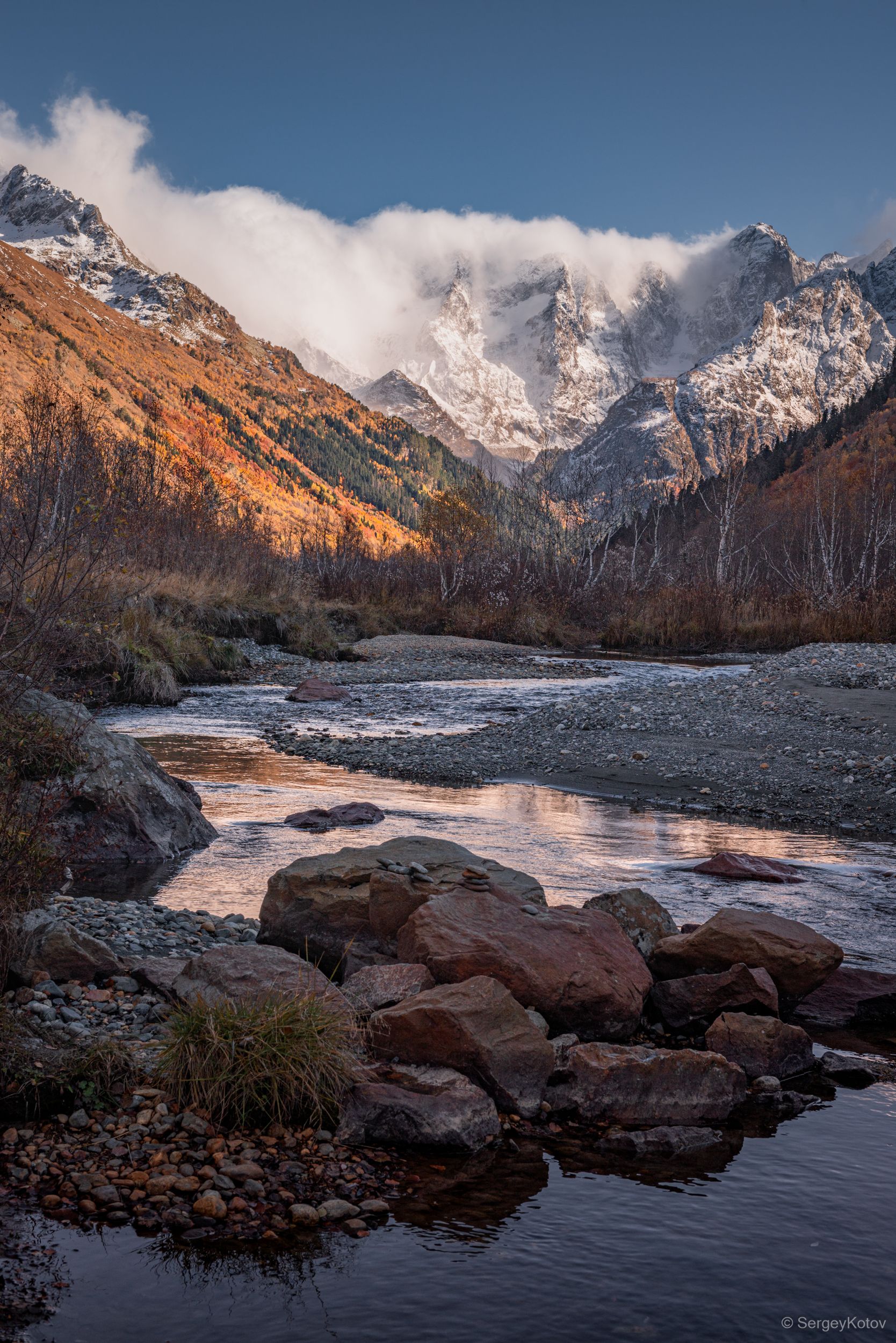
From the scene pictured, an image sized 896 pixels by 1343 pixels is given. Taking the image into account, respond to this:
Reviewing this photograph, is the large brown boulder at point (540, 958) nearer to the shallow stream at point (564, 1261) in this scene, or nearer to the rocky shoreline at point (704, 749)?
the shallow stream at point (564, 1261)

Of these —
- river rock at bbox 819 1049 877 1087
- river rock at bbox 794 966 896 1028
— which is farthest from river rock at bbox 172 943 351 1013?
river rock at bbox 794 966 896 1028

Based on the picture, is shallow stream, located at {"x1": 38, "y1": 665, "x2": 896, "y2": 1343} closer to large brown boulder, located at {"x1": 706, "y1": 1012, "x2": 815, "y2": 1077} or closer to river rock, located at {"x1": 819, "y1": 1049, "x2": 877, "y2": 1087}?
river rock, located at {"x1": 819, "y1": 1049, "x2": 877, "y2": 1087}

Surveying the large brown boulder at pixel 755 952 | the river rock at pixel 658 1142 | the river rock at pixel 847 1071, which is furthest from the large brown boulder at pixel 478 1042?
the river rock at pixel 847 1071

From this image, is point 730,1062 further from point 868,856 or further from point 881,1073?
point 868,856

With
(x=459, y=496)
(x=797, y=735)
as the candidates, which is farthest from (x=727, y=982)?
(x=459, y=496)

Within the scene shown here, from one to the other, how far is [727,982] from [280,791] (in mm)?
7572

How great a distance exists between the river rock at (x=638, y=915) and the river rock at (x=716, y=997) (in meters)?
0.48

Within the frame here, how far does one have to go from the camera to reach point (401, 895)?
19.9 ft

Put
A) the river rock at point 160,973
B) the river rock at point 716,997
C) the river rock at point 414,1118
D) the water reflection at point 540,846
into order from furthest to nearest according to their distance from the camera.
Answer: the water reflection at point 540,846, the river rock at point 716,997, the river rock at point 160,973, the river rock at point 414,1118

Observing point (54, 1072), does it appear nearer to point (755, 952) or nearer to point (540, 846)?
point (755, 952)

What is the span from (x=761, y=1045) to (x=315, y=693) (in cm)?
1775

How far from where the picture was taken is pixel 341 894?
6242 mm

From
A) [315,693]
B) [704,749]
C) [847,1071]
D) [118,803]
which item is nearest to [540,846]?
[118,803]

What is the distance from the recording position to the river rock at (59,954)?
5.15m
